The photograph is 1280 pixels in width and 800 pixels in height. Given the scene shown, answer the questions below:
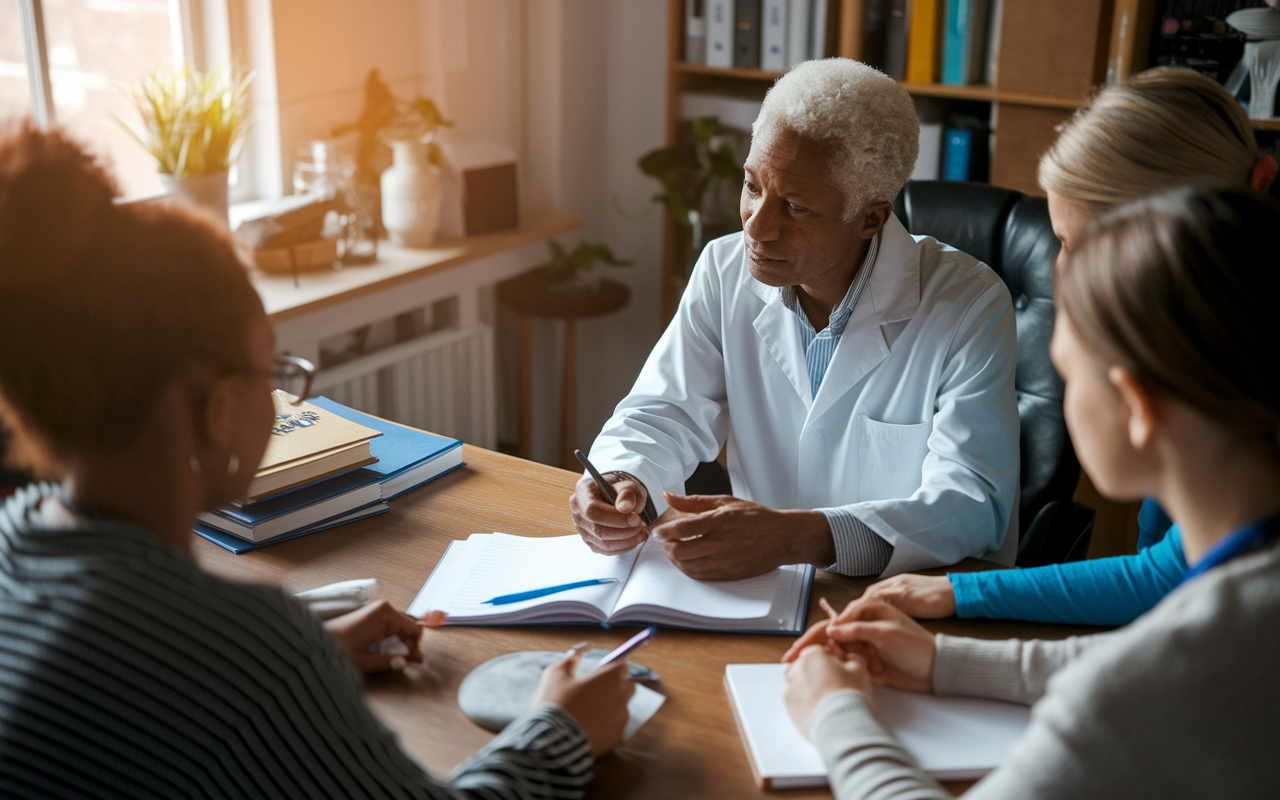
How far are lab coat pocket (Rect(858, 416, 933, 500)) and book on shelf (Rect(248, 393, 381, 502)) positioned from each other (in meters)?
0.73

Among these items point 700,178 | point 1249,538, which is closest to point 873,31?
point 700,178

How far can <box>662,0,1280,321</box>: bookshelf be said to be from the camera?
235 cm

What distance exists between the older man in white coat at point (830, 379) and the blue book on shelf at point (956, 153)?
1.12m

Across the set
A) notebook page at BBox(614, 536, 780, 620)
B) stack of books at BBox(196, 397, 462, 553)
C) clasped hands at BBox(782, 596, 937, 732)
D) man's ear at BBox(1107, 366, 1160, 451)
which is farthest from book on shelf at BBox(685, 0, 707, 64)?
man's ear at BBox(1107, 366, 1160, 451)

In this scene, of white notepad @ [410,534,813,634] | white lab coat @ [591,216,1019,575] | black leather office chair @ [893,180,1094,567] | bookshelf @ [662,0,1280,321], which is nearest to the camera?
white notepad @ [410,534,813,634]

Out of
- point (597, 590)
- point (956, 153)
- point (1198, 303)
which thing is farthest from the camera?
point (956, 153)

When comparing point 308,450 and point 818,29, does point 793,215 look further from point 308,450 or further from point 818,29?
point 818,29

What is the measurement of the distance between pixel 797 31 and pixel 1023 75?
23.1 inches

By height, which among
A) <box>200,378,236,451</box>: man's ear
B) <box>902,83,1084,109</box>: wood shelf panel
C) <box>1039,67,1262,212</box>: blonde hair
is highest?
<box>902,83,1084,109</box>: wood shelf panel

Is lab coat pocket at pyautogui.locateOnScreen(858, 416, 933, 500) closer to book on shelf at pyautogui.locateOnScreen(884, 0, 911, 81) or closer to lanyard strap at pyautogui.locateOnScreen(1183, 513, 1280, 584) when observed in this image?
lanyard strap at pyautogui.locateOnScreen(1183, 513, 1280, 584)

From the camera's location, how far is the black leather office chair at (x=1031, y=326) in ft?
5.30

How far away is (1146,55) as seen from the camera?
2393 mm

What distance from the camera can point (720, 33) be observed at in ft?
9.34

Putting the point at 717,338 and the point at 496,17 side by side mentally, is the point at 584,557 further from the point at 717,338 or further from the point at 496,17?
the point at 496,17
